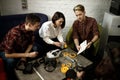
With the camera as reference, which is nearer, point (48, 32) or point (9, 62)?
point (9, 62)

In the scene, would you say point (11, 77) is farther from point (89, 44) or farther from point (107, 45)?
point (107, 45)

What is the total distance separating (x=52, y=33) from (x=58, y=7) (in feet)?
2.68

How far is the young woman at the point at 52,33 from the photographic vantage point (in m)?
2.41

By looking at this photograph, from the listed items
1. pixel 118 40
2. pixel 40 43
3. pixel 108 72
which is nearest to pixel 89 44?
pixel 40 43

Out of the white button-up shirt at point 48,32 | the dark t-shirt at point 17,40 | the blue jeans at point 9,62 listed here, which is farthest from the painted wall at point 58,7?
the blue jeans at point 9,62

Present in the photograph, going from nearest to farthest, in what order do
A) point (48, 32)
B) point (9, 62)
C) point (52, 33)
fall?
point (9, 62) < point (48, 32) < point (52, 33)

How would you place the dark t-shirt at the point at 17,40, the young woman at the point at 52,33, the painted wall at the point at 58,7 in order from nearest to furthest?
1. the dark t-shirt at the point at 17,40
2. the young woman at the point at 52,33
3. the painted wall at the point at 58,7

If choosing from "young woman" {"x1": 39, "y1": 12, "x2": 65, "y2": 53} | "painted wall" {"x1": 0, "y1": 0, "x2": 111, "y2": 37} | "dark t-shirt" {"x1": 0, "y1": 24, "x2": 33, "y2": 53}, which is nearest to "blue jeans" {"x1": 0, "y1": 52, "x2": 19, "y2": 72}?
"dark t-shirt" {"x1": 0, "y1": 24, "x2": 33, "y2": 53}

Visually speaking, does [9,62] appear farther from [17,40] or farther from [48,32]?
[48,32]

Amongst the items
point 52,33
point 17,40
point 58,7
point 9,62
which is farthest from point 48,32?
point 58,7

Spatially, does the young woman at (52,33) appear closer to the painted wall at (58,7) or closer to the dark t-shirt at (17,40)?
the dark t-shirt at (17,40)

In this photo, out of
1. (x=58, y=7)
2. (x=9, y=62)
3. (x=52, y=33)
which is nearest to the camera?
(x=9, y=62)

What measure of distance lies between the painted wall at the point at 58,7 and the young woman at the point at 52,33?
0.64 m

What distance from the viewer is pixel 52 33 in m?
2.61
